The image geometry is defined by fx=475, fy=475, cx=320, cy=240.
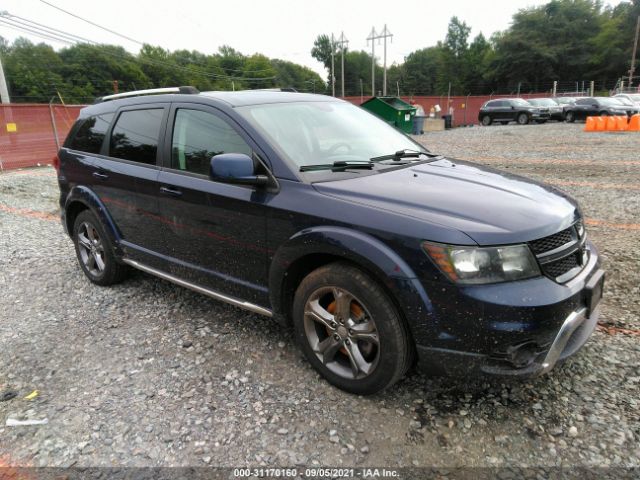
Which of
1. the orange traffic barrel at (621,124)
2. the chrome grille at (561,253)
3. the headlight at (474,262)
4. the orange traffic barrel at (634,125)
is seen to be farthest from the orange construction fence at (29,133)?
the orange traffic barrel at (634,125)

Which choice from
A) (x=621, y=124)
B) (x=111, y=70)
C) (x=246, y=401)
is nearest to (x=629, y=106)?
(x=621, y=124)

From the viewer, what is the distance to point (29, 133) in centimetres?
1406

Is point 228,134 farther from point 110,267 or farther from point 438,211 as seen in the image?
point 110,267

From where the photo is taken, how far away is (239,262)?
3174 millimetres

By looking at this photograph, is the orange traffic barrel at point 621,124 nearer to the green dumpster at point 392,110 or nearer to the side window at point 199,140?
the green dumpster at point 392,110

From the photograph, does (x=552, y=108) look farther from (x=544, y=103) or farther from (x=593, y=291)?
(x=593, y=291)

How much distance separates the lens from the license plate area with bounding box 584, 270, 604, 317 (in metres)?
2.51

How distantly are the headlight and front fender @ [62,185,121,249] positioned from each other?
9.90ft

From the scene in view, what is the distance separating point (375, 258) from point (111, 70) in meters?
68.6

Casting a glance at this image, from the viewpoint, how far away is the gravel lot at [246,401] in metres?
2.40

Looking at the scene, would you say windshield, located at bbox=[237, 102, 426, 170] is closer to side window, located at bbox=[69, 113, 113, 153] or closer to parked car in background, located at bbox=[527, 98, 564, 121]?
side window, located at bbox=[69, 113, 113, 153]

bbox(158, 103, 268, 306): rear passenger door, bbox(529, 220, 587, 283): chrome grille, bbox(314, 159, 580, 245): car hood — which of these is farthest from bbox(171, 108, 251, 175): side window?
bbox(529, 220, 587, 283): chrome grille

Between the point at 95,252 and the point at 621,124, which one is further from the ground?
the point at 621,124

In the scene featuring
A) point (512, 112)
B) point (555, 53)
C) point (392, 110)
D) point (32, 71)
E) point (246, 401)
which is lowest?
point (246, 401)
